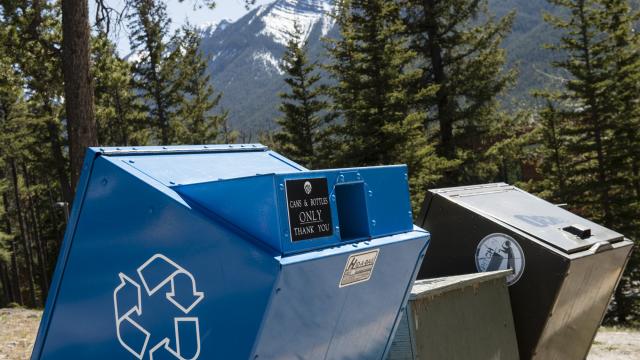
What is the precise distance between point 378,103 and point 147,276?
1940cm

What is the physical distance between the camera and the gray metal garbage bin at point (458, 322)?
15.0 ft

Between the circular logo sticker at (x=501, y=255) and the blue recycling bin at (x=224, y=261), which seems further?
the circular logo sticker at (x=501, y=255)

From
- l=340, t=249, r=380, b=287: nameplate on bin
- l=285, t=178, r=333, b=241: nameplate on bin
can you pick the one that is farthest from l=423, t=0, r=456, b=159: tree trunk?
l=285, t=178, r=333, b=241: nameplate on bin

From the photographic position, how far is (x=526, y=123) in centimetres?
2839

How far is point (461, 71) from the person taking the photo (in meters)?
27.0

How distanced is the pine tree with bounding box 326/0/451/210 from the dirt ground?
34.5 ft

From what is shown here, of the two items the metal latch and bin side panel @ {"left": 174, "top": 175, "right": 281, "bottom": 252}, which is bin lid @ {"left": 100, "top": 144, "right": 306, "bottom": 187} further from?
the metal latch

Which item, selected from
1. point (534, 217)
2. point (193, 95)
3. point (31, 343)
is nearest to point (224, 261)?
point (534, 217)

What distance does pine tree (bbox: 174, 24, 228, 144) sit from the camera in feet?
125

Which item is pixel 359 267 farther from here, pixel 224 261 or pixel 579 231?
pixel 579 231

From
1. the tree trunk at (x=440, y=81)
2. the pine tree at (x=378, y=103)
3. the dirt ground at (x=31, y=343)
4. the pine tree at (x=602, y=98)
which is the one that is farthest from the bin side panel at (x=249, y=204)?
the pine tree at (x=602, y=98)

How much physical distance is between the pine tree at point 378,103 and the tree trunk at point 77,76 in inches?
496

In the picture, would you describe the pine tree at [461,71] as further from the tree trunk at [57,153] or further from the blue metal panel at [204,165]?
the blue metal panel at [204,165]

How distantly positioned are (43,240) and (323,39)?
3083cm
